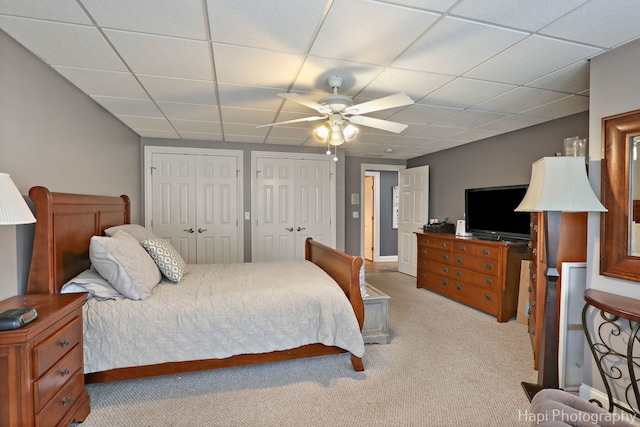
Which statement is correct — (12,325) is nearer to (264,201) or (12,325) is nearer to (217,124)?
(217,124)

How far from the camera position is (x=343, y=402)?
2010 mm

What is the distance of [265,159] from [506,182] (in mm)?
3442

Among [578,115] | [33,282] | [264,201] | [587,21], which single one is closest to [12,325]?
[33,282]

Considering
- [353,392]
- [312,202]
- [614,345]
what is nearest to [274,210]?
[312,202]

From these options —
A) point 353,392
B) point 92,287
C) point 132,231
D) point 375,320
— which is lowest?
point 353,392

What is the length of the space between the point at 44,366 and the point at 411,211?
17.4ft

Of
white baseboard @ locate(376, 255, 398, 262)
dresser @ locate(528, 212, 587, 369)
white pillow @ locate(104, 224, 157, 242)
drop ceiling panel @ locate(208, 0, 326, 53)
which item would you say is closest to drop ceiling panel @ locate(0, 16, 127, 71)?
drop ceiling panel @ locate(208, 0, 326, 53)

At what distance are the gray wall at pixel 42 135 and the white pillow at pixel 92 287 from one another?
24cm

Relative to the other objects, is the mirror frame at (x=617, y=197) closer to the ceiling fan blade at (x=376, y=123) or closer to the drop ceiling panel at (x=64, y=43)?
the ceiling fan blade at (x=376, y=123)

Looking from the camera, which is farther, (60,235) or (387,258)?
(387,258)

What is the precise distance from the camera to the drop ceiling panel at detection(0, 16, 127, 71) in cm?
169

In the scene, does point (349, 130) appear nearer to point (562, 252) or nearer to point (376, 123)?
point (376, 123)

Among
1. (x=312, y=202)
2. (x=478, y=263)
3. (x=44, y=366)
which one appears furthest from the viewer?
(x=312, y=202)

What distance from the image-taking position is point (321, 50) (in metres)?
1.92
